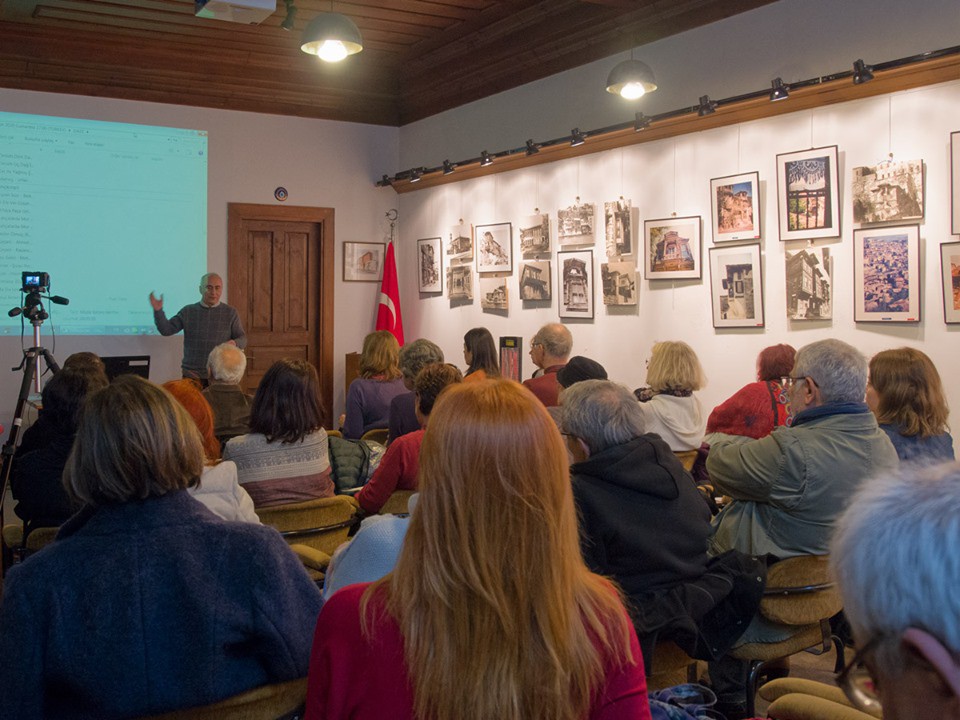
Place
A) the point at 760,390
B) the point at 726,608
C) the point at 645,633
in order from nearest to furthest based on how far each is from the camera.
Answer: the point at 645,633
the point at 726,608
the point at 760,390

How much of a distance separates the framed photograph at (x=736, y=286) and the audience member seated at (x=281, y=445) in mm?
3399

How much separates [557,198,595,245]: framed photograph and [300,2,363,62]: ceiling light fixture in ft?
7.30

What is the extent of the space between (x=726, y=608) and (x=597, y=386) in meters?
0.79

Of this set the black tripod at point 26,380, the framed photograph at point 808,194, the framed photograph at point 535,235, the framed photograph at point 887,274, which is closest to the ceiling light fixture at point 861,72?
the framed photograph at point 808,194

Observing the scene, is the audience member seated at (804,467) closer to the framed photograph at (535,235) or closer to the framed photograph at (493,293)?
the framed photograph at (535,235)

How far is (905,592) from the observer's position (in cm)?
86

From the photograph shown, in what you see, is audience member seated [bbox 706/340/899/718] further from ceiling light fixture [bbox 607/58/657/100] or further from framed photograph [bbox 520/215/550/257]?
framed photograph [bbox 520/215/550/257]

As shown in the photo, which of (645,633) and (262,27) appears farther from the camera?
(262,27)

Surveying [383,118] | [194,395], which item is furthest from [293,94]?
[194,395]

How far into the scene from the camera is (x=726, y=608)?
2881 millimetres

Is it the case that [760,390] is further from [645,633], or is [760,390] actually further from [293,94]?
[293,94]

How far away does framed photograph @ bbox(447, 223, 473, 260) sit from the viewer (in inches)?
357

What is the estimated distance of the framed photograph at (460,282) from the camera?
9133mm

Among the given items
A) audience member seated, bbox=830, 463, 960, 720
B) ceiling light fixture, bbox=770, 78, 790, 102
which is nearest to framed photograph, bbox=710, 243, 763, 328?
ceiling light fixture, bbox=770, 78, 790, 102
